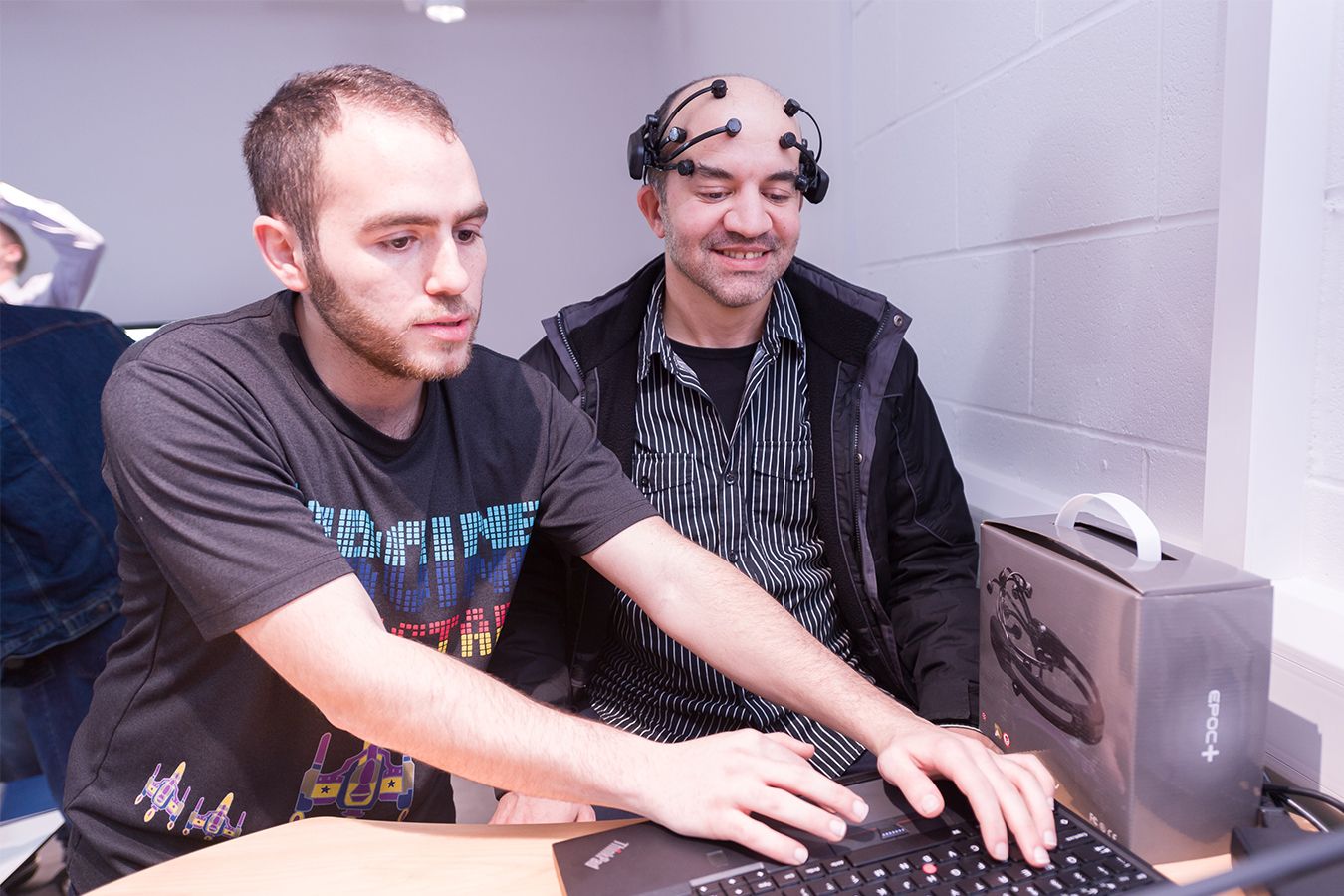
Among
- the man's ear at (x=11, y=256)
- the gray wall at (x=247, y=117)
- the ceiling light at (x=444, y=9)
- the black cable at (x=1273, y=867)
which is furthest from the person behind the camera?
the gray wall at (x=247, y=117)

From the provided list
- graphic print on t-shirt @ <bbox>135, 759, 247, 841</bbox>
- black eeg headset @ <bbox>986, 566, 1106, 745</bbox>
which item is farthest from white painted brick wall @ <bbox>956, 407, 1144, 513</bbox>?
graphic print on t-shirt @ <bbox>135, 759, 247, 841</bbox>

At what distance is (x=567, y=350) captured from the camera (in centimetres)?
161

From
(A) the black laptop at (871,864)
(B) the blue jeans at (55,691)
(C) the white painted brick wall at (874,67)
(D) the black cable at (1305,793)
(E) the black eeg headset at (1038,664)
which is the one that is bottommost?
(B) the blue jeans at (55,691)

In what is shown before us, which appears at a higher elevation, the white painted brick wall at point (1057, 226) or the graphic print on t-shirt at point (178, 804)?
the white painted brick wall at point (1057, 226)

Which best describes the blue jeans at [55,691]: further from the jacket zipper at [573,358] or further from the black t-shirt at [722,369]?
the black t-shirt at [722,369]

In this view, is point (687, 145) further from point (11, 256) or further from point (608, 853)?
point (11, 256)

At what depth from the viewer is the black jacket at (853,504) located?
5.05 feet

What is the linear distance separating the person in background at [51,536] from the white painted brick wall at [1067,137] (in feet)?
5.48

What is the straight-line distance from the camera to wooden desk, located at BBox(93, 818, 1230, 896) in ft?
2.28

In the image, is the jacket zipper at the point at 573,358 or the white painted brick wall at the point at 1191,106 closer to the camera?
the white painted brick wall at the point at 1191,106

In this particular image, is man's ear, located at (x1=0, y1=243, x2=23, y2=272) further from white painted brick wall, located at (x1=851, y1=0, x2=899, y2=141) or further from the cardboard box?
the cardboard box

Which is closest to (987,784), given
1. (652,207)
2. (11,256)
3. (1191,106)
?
(1191,106)

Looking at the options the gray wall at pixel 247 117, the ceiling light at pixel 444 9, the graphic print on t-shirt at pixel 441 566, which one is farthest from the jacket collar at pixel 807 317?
the gray wall at pixel 247 117

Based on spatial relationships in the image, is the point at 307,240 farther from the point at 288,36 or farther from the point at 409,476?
the point at 288,36
